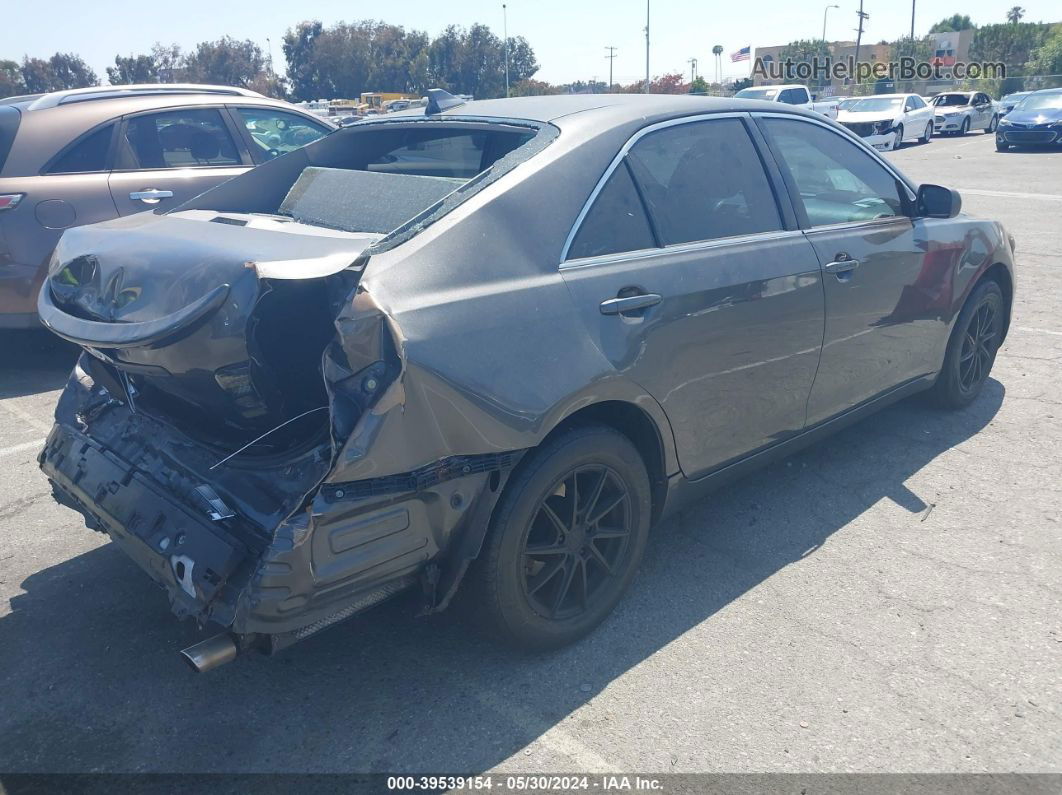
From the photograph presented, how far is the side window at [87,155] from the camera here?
19.9 ft

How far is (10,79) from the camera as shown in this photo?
6025 cm

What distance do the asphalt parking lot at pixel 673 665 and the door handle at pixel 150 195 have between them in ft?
8.98

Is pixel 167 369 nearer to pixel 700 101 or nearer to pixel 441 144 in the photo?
pixel 441 144

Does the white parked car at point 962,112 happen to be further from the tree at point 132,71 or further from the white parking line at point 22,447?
the tree at point 132,71

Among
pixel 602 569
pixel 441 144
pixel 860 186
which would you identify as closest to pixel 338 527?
pixel 602 569

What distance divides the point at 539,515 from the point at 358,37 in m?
86.4

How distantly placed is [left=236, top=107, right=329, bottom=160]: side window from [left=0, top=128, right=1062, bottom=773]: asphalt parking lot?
3892 mm

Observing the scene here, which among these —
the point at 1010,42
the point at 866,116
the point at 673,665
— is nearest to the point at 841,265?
the point at 673,665

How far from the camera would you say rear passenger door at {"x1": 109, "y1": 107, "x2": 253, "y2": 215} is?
632 centimetres

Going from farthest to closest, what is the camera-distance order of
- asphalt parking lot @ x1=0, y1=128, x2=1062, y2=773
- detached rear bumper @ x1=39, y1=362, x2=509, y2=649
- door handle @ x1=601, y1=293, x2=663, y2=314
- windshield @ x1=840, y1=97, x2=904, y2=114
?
windshield @ x1=840, y1=97, x2=904, y2=114
door handle @ x1=601, y1=293, x2=663, y2=314
asphalt parking lot @ x1=0, y1=128, x2=1062, y2=773
detached rear bumper @ x1=39, y1=362, x2=509, y2=649

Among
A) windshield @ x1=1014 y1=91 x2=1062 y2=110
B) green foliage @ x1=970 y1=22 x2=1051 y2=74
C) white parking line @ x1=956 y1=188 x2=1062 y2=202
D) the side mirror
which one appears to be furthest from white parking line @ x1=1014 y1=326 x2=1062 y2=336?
green foliage @ x1=970 y1=22 x2=1051 y2=74

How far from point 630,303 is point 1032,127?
2510 cm

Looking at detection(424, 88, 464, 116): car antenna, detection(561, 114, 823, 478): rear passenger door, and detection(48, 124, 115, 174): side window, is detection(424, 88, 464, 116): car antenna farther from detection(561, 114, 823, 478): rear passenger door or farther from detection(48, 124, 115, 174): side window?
detection(48, 124, 115, 174): side window

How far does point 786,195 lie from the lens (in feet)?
12.2
